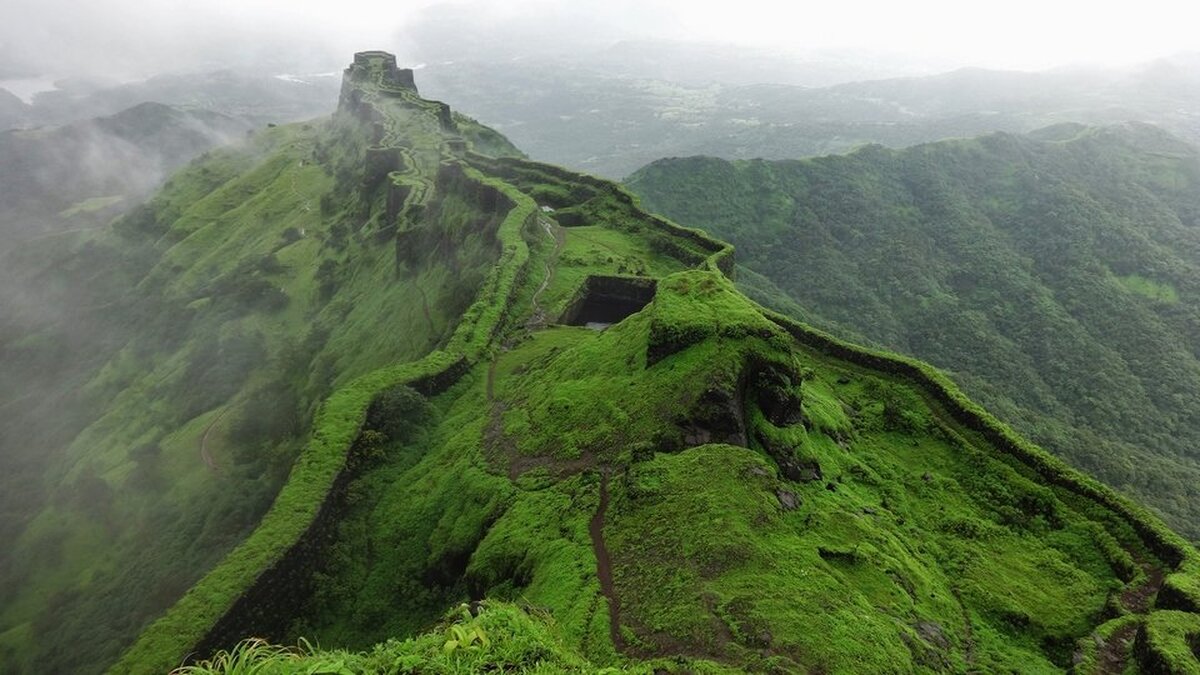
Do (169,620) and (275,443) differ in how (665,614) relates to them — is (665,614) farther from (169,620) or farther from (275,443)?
(275,443)

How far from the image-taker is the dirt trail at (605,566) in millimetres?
20578

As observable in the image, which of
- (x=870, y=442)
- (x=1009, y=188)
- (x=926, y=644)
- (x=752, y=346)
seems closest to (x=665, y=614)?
(x=926, y=644)

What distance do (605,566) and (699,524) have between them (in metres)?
3.90

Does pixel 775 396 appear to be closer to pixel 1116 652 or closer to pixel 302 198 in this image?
pixel 1116 652

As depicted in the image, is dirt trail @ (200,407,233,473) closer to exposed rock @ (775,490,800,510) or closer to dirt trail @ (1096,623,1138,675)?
exposed rock @ (775,490,800,510)

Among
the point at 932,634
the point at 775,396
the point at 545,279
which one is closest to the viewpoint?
the point at 932,634

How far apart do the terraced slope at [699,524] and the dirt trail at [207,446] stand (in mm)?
30666

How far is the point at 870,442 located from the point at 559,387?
61.0ft

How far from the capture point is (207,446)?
64875 millimetres

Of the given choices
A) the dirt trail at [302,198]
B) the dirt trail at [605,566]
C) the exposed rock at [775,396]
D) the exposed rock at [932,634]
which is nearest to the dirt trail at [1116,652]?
the exposed rock at [932,634]

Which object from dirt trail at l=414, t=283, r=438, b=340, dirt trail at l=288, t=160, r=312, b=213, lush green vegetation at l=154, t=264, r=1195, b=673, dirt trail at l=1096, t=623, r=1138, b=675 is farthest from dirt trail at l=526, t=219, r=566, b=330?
dirt trail at l=288, t=160, r=312, b=213

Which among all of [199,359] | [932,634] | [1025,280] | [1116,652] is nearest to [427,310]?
[199,359]

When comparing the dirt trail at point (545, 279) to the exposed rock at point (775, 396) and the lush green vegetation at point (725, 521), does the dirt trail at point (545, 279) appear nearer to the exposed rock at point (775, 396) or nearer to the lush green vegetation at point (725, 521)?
the lush green vegetation at point (725, 521)

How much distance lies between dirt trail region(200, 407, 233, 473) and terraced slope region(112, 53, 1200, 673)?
30.7 m
